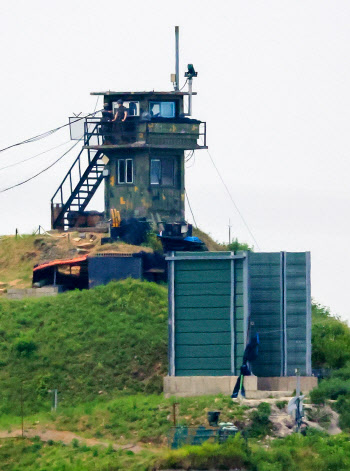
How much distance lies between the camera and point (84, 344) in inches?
2185

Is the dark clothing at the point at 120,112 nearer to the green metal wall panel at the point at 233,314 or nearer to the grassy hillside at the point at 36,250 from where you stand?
the grassy hillside at the point at 36,250

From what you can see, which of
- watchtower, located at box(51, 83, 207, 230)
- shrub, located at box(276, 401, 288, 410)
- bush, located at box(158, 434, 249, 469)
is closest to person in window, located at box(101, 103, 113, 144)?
watchtower, located at box(51, 83, 207, 230)

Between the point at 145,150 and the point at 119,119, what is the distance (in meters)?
1.76

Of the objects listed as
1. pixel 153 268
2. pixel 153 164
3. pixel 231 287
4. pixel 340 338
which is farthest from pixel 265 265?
pixel 153 164

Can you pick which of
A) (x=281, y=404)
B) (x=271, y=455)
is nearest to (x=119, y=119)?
(x=281, y=404)

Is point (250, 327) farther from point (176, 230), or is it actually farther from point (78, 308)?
point (176, 230)

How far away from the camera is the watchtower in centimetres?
6706

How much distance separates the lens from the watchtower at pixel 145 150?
220ft

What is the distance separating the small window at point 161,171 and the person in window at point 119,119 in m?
1.83

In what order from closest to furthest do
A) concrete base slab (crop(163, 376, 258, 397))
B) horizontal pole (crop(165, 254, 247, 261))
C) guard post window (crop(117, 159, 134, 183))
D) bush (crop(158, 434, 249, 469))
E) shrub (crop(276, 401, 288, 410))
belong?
1. bush (crop(158, 434, 249, 469))
2. shrub (crop(276, 401, 288, 410))
3. concrete base slab (crop(163, 376, 258, 397))
4. horizontal pole (crop(165, 254, 247, 261))
5. guard post window (crop(117, 159, 134, 183))

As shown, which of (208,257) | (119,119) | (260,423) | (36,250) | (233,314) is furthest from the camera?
(119,119)

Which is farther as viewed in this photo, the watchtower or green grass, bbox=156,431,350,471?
the watchtower

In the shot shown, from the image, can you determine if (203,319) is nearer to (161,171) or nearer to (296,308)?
(296,308)

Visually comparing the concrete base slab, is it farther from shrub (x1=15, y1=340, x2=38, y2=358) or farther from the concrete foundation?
shrub (x1=15, y1=340, x2=38, y2=358)
